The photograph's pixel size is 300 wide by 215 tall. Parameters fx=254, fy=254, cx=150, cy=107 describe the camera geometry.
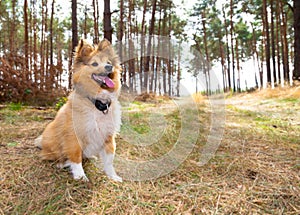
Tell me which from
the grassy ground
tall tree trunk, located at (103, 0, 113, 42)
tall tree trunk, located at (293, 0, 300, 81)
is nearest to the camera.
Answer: the grassy ground

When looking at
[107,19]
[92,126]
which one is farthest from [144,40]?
[92,126]

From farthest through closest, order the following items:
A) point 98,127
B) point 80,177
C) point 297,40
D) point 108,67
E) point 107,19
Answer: point 297,40
point 107,19
point 108,67
point 98,127
point 80,177

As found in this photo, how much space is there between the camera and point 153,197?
6.88 ft

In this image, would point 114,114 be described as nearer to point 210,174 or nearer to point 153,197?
point 153,197

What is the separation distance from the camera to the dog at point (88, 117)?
2383 millimetres

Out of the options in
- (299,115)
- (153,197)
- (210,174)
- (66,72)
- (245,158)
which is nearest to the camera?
(153,197)

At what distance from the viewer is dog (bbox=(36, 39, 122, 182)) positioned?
2.38 meters

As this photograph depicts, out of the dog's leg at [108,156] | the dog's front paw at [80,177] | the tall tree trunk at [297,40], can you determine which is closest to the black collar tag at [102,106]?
the dog's leg at [108,156]

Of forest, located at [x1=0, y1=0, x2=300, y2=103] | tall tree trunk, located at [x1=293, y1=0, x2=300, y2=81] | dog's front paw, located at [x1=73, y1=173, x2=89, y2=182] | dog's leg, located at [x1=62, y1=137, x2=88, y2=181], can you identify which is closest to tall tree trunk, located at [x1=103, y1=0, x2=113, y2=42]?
forest, located at [x1=0, y1=0, x2=300, y2=103]

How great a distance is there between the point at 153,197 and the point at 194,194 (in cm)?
34

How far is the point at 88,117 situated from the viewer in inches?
94.2

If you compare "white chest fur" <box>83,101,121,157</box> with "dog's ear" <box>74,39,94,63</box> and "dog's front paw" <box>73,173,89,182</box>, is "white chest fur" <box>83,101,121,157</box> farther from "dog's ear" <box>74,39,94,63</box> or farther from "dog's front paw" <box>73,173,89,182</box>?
"dog's ear" <box>74,39,94,63</box>

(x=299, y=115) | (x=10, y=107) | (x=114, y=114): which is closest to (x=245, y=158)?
(x=114, y=114)

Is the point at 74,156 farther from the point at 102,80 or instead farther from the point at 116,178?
the point at 102,80
